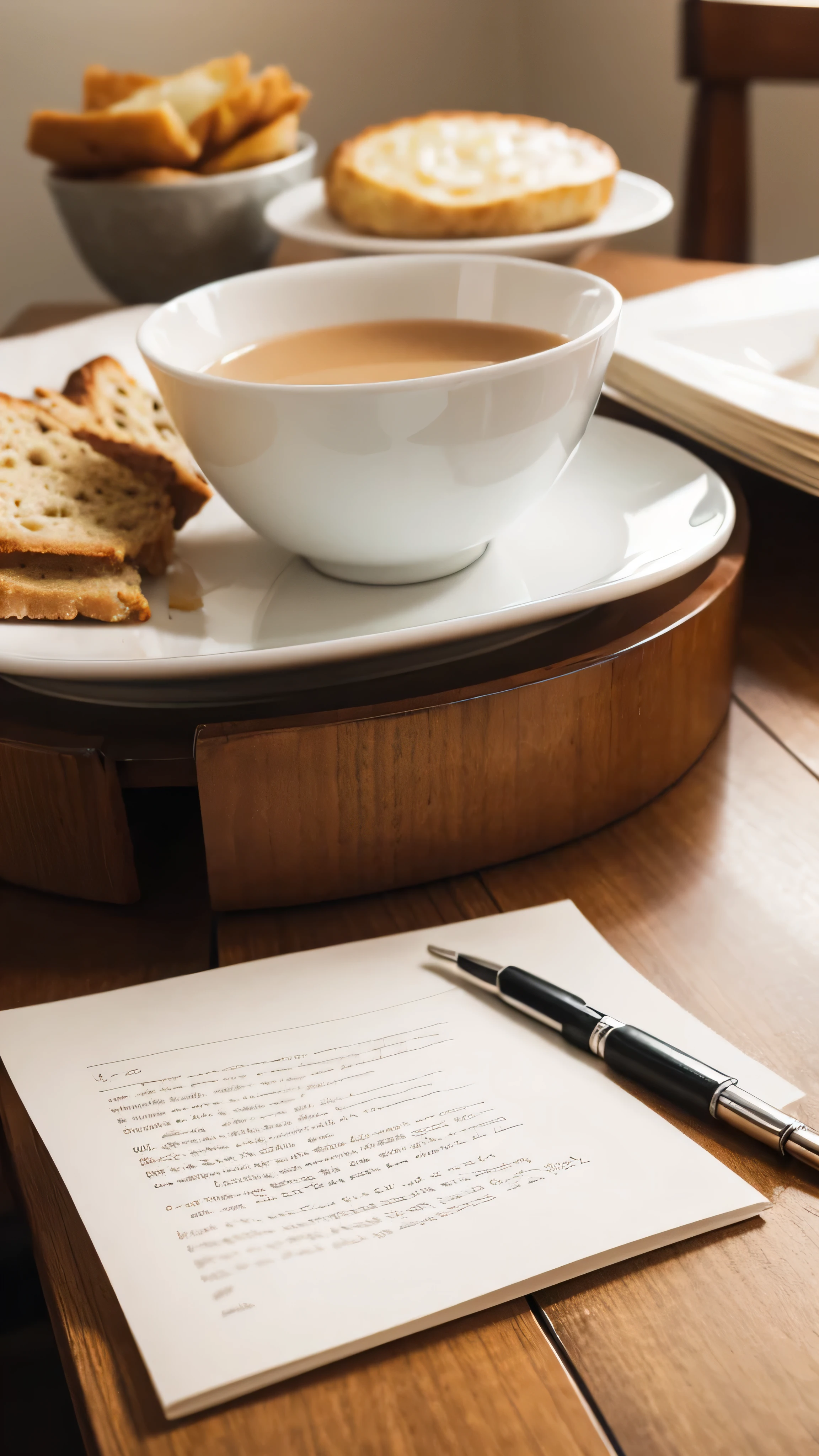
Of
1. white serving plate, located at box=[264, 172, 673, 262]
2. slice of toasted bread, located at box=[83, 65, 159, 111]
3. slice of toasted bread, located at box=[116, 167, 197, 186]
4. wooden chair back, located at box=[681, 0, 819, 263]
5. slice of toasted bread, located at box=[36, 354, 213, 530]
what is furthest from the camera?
wooden chair back, located at box=[681, 0, 819, 263]

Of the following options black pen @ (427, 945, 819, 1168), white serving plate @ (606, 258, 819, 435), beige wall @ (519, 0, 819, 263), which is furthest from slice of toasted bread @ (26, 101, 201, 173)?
beige wall @ (519, 0, 819, 263)

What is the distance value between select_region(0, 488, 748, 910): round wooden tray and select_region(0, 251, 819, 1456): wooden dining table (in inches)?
0.7

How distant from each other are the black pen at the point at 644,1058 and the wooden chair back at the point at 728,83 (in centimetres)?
126

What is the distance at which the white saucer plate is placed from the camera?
481 mm

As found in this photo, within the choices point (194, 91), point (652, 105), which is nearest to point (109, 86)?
point (194, 91)

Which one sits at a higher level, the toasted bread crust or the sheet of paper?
the toasted bread crust

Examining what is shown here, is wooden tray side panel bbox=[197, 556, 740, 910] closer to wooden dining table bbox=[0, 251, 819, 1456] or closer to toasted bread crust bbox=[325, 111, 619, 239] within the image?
wooden dining table bbox=[0, 251, 819, 1456]

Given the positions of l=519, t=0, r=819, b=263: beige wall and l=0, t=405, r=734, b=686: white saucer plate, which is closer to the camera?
l=0, t=405, r=734, b=686: white saucer plate

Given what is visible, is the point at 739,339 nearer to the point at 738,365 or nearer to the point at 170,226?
the point at 738,365

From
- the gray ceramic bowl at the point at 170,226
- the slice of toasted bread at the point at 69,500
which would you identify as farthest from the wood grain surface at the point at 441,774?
the gray ceramic bowl at the point at 170,226

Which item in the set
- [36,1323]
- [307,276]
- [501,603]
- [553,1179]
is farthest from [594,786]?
[36,1323]

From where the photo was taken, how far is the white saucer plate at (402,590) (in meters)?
0.48

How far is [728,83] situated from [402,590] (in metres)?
1.15

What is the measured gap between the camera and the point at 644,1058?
1.32ft
